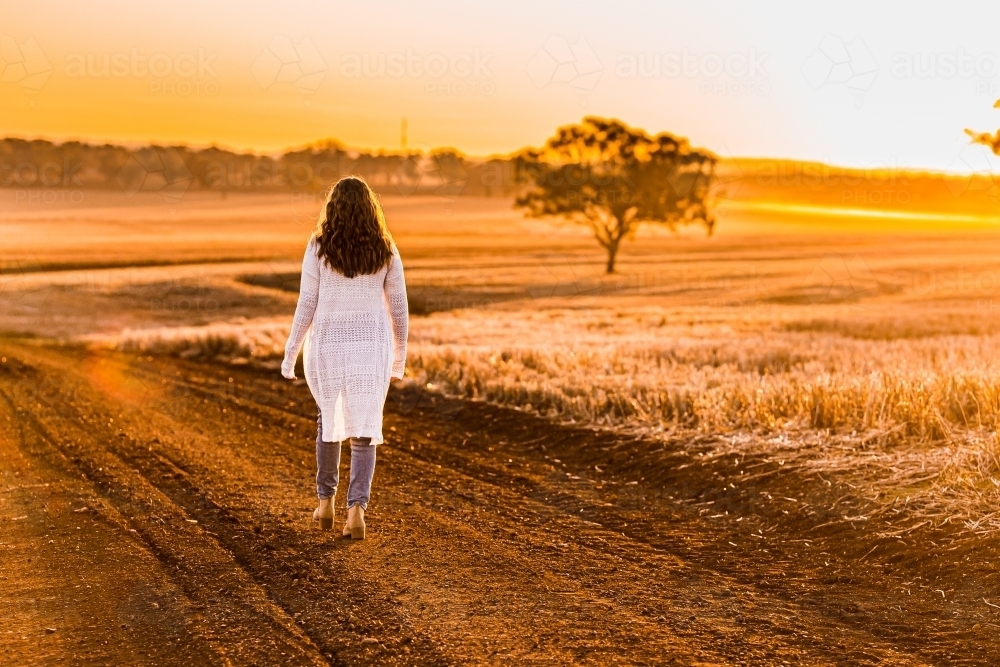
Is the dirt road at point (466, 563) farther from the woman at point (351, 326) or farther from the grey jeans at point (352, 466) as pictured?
the woman at point (351, 326)

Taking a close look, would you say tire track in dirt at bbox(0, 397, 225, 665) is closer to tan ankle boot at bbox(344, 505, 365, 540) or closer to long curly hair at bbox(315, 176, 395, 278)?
tan ankle boot at bbox(344, 505, 365, 540)

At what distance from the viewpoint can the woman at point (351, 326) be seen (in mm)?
6832

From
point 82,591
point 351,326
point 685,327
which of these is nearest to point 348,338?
point 351,326

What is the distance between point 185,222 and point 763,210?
82396 millimetres

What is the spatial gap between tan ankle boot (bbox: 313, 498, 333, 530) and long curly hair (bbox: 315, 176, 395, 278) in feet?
4.98

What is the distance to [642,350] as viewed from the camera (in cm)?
1608

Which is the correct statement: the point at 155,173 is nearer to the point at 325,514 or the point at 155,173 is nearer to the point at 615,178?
the point at 615,178

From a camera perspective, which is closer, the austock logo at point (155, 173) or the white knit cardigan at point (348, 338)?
the white knit cardigan at point (348, 338)

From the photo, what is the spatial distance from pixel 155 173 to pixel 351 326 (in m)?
156

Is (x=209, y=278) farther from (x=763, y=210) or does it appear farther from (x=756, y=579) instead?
(x=763, y=210)

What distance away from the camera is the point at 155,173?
504 feet

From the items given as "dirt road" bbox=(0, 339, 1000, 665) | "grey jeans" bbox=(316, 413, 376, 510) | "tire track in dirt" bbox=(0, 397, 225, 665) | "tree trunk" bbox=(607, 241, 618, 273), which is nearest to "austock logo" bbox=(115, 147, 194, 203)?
"tree trunk" bbox=(607, 241, 618, 273)

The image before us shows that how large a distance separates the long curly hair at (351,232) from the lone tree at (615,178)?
50.3 metres

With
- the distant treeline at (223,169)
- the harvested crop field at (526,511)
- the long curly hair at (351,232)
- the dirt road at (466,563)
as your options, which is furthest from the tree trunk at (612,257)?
the distant treeline at (223,169)
